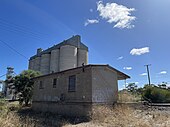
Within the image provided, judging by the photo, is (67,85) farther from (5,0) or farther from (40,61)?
(40,61)

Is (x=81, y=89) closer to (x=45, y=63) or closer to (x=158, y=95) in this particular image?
(x=158, y=95)

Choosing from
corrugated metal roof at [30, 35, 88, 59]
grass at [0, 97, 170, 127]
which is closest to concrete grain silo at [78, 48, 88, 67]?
corrugated metal roof at [30, 35, 88, 59]

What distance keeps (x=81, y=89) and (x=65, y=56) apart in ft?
60.6

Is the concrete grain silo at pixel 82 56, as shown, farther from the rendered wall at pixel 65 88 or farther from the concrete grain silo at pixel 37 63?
the rendered wall at pixel 65 88

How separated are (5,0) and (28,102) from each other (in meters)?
15.4

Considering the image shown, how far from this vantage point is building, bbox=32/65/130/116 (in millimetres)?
12422

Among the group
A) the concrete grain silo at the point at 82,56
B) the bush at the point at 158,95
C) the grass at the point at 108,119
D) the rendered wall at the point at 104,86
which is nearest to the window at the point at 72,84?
the rendered wall at the point at 104,86

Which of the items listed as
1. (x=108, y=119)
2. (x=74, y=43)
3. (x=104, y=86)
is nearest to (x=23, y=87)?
(x=104, y=86)

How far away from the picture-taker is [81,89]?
12883 millimetres

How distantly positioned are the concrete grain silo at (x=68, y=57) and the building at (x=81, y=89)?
13695 millimetres

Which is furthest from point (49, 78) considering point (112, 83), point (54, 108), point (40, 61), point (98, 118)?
point (40, 61)

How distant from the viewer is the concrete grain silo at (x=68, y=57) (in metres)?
30.4

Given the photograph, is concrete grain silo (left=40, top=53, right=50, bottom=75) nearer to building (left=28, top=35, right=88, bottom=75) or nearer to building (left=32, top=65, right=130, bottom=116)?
building (left=28, top=35, right=88, bottom=75)

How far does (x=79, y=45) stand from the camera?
33188 millimetres
